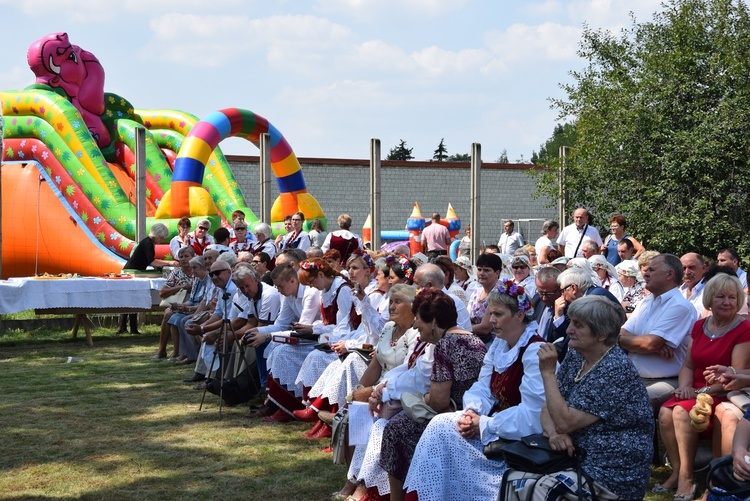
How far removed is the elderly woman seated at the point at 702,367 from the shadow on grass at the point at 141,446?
2.03m

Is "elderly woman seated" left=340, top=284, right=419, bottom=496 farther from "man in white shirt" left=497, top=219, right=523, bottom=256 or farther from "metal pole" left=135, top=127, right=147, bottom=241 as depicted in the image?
"man in white shirt" left=497, top=219, right=523, bottom=256

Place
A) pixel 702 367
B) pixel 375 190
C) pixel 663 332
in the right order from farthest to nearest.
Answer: pixel 375 190 < pixel 663 332 < pixel 702 367

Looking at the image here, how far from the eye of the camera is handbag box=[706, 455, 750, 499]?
385 centimetres

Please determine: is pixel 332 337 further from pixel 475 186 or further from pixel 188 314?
pixel 475 186

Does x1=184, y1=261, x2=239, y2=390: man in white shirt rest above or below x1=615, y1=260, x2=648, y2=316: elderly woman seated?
below

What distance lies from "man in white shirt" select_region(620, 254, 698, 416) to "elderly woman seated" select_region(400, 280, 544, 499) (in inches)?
55.2

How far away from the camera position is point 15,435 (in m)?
7.21

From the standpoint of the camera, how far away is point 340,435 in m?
5.67

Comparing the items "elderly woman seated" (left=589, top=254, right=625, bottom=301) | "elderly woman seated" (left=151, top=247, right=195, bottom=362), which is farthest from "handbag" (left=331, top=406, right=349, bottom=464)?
"elderly woman seated" (left=151, top=247, right=195, bottom=362)

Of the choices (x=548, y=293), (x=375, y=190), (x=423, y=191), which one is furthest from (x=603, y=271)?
(x=423, y=191)

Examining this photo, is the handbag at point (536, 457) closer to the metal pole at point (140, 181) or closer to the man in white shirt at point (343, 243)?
the man in white shirt at point (343, 243)

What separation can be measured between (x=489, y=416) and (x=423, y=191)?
25.8m

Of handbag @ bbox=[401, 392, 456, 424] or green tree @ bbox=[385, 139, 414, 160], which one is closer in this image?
handbag @ bbox=[401, 392, 456, 424]

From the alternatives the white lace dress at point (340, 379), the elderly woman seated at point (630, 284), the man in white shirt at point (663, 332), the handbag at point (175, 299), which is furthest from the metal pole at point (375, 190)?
the man in white shirt at point (663, 332)
